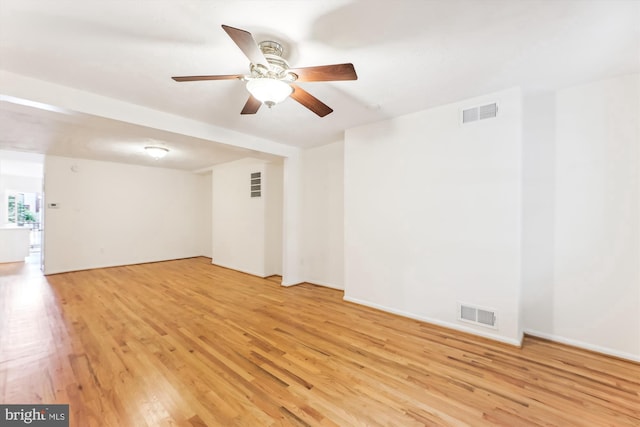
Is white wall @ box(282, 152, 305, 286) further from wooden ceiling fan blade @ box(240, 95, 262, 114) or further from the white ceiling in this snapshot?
wooden ceiling fan blade @ box(240, 95, 262, 114)

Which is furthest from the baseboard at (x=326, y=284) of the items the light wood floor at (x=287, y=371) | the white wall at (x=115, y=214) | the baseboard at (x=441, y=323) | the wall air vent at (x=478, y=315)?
the white wall at (x=115, y=214)

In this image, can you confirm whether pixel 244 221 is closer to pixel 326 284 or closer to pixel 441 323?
pixel 326 284

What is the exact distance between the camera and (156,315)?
10.6ft

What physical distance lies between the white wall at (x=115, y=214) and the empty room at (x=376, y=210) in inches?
47.9

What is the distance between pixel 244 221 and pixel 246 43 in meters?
4.69

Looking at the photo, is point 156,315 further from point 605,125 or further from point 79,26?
point 605,125

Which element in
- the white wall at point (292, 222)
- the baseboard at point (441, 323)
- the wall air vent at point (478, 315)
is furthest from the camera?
the white wall at point (292, 222)

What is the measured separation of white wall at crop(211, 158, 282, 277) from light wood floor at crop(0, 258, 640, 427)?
1.97 meters

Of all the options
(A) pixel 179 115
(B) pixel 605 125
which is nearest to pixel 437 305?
(B) pixel 605 125

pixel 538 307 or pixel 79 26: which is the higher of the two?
pixel 79 26

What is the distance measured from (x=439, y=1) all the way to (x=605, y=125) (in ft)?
7.27

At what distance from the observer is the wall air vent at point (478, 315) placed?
266 centimetres

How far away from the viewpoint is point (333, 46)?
74.0 inches

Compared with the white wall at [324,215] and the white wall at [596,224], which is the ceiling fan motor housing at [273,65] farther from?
the white wall at [596,224]
